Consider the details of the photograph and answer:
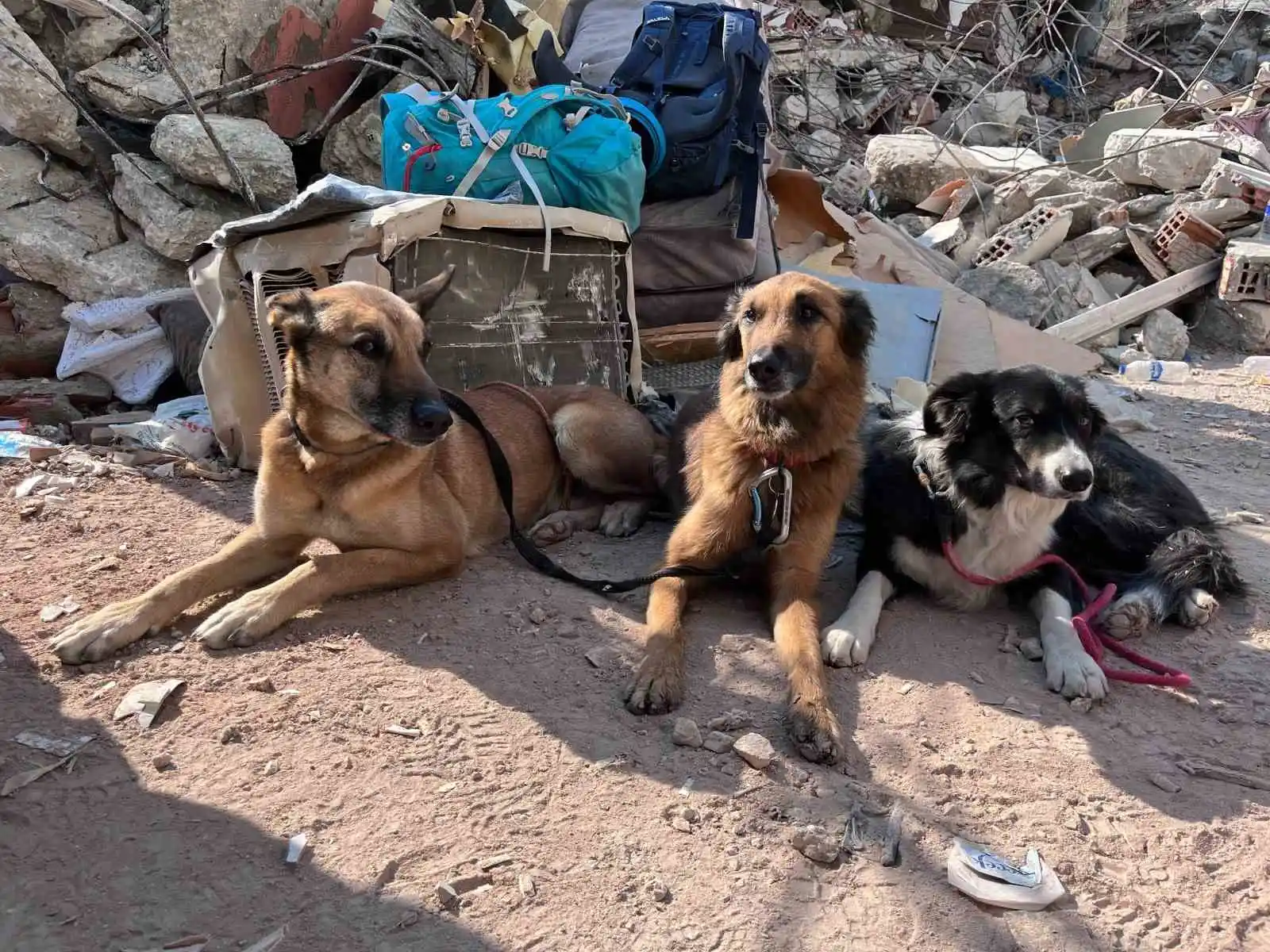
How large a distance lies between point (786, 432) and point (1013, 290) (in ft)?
17.0

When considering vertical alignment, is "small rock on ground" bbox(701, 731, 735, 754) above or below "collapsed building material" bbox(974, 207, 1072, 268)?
below

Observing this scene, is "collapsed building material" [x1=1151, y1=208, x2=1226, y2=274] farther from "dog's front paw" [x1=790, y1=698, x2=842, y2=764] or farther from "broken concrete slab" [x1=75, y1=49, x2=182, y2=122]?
"broken concrete slab" [x1=75, y1=49, x2=182, y2=122]

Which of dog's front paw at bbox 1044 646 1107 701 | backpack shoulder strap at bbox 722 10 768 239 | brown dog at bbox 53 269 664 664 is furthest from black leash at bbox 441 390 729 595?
backpack shoulder strap at bbox 722 10 768 239

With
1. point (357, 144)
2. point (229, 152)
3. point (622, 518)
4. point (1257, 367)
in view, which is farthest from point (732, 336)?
point (1257, 367)

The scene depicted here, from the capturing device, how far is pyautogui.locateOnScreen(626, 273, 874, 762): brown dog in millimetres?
3400

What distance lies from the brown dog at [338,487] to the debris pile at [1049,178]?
5476 millimetres

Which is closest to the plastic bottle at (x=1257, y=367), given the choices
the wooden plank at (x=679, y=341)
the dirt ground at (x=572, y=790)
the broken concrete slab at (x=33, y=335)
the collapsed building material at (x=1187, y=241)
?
the collapsed building material at (x=1187, y=241)

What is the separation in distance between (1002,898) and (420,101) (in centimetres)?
455

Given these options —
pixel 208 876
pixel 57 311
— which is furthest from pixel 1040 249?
pixel 208 876

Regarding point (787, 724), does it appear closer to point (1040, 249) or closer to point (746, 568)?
point (746, 568)

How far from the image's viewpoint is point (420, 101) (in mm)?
4930

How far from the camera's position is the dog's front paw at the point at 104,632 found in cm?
281

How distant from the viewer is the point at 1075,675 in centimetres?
298

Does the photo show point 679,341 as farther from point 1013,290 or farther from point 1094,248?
point 1094,248
